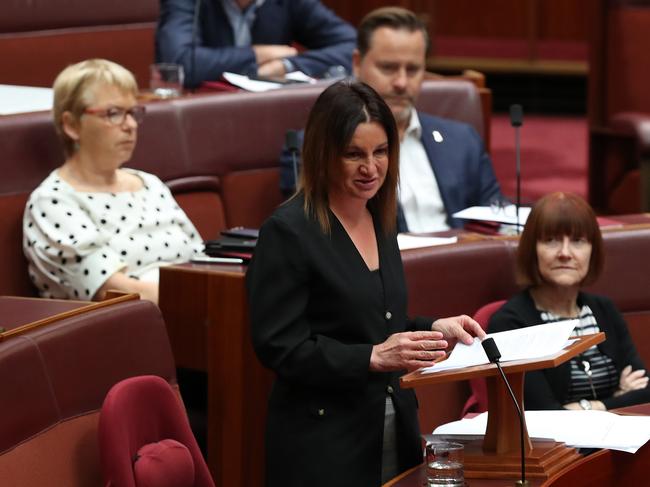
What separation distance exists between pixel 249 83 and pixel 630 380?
1.40 meters

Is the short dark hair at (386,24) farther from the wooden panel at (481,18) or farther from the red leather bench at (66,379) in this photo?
the wooden panel at (481,18)

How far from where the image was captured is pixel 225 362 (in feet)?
8.21

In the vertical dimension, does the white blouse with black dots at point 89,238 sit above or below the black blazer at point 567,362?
above

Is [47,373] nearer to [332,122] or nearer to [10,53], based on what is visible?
[332,122]

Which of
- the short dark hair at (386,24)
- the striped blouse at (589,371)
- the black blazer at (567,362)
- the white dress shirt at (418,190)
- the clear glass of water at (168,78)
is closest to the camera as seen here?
the black blazer at (567,362)

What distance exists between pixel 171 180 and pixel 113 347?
1.10 metres

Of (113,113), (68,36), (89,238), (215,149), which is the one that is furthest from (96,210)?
(68,36)

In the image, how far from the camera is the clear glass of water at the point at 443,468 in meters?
1.74

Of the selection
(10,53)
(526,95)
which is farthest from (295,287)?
(526,95)

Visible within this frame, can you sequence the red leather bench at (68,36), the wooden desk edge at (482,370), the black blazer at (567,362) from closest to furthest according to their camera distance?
the wooden desk edge at (482,370)
the black blazer at (567,362)
the red leather bench at (68,36)

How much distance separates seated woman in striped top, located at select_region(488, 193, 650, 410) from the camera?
2490mm

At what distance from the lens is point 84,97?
277 centimetres

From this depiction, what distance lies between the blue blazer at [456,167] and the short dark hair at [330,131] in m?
1.27

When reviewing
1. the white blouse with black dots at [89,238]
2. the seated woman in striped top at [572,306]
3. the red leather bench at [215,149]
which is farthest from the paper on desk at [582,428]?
the red leather bench at [215,149]
